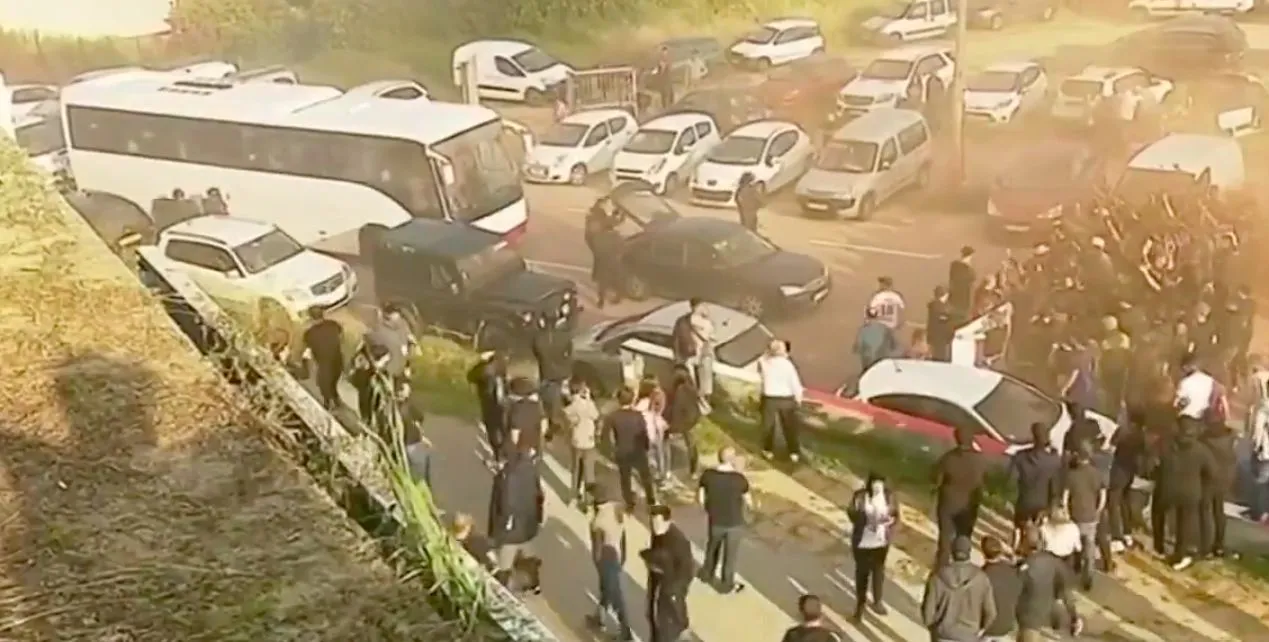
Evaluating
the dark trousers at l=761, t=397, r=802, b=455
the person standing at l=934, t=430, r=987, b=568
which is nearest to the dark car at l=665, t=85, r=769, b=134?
the dark trousers at l=761, t=397, r=802, b=455

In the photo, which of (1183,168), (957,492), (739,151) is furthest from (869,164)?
(957,492)

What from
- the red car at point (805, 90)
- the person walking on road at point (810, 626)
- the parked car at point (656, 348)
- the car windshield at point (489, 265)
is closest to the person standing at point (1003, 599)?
the person walking on road at point (810, 626)

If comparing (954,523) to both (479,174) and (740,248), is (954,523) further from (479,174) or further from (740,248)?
(479,174)

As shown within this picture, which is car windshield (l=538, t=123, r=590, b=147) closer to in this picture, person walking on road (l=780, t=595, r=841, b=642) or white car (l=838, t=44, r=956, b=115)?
white car (l=838, t=44, r=956, b=115)

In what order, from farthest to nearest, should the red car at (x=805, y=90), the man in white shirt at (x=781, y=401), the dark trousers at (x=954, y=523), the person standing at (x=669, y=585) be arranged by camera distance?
1. the red car at (x=805, y=90)
2. the man in white shirt at (x=781, y=401)
3. the dark trousers at (x=954, y=523)
4. the person standing at (x=669, y=585)

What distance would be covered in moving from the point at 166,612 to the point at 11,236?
2782 millimetres

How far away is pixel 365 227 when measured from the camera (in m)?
5.54

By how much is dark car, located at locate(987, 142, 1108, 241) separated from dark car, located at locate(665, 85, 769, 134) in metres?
0.81

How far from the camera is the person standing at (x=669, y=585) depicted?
4699 mm

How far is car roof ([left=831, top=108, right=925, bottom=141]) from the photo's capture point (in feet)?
16.9

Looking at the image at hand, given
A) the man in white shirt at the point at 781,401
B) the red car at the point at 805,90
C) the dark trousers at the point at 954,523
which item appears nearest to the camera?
the dark trousers at the point at 954,523

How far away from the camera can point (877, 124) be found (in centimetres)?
520

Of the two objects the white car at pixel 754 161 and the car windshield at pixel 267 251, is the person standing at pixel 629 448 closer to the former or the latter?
the white car at pixel 754 161

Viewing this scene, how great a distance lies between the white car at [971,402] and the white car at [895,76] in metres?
0.84
